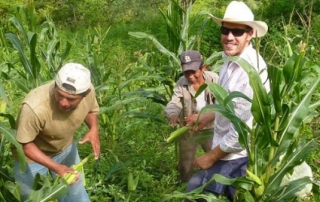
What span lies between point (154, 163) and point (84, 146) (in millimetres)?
770

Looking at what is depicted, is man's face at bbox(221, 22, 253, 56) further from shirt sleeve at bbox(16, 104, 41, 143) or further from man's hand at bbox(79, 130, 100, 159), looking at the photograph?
shirt sleeve at bbox(16, 104, 41, 143)

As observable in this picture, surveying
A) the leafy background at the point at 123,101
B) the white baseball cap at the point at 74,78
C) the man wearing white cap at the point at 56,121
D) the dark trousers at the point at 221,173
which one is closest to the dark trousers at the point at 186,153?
the leafy background at the point at 123,101

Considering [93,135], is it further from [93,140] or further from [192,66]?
[192,66]

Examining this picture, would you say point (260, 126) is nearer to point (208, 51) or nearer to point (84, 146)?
point (84, 146)

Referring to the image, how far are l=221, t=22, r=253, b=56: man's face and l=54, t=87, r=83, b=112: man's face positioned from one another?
94cm

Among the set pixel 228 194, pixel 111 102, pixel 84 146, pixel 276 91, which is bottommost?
pixel 84 146

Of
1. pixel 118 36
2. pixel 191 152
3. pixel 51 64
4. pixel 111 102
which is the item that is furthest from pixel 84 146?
pixel 118 36

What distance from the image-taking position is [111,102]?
5215 millimetres

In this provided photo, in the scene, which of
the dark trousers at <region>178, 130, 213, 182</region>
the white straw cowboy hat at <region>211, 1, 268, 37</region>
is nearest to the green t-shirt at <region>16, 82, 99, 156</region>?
the dark trousers at <region>178, 130, 213, 182</region>

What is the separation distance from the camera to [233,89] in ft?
9.87

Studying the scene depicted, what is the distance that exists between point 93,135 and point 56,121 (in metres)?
0.33

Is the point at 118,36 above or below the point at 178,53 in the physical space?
below

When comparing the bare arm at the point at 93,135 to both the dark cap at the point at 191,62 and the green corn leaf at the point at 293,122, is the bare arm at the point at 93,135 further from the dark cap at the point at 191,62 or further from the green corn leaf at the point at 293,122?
the green corn leaf at the point at 293,122

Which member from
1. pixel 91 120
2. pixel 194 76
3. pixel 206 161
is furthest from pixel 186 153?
pixel 206 161
